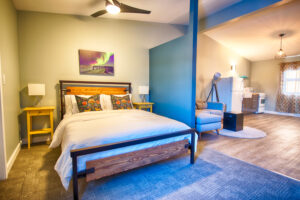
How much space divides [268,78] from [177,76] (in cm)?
587

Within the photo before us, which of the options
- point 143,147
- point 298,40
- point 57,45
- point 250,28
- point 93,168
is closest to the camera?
point 93,168

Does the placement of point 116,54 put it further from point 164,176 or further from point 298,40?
point 298,40

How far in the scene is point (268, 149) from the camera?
2.76 metres

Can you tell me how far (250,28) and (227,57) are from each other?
178 cm

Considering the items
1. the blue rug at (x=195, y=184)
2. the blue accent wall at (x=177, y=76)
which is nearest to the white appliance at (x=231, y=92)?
the blue accent wall at (x=177, y=76)

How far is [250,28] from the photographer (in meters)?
4.26

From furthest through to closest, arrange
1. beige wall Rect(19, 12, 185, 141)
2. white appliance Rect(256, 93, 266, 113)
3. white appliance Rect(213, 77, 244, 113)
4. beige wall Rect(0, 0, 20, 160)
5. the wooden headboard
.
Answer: white appliance Rect(256, 93, 266, 113)
white appliance Rect(213, 77, 244, 113)
the wooden headboard
beige wall Rect(19, 12, 185, 141)
beige wall Rect(0, 0, 20, 160)

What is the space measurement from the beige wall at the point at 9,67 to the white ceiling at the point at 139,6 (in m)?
0.44

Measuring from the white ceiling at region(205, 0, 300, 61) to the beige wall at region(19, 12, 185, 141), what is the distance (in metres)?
2.37

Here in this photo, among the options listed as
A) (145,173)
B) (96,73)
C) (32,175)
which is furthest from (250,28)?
(32,175)

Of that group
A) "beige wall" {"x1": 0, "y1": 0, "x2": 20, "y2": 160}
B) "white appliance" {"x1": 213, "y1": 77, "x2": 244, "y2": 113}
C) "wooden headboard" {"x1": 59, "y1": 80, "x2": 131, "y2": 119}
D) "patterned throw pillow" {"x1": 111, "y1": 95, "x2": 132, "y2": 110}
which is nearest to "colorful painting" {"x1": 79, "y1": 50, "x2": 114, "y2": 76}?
"wooden headboard" {"x1": 59, "y1": 80, "x2": 131, "y2": 119}

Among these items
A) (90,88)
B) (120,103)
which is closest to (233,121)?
(120,103)

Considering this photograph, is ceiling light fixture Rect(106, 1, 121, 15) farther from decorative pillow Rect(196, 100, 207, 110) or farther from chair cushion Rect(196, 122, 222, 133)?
decorative pillow Rect(196, 100, 207, 110)

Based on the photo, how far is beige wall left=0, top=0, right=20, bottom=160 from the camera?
2.15 metres
